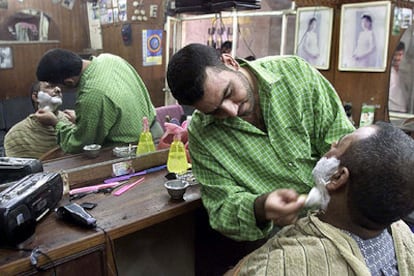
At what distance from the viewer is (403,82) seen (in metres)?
2.85

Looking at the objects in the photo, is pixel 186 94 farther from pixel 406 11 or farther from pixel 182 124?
pixel 406 11

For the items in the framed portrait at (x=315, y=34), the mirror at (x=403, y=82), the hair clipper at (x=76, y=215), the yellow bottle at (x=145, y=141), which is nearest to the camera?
the hair clipper at (x=76, y=215)

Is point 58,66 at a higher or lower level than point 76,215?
higher

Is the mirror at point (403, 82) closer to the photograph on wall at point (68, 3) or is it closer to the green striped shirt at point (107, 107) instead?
the green striped shirt at point (107, 107)

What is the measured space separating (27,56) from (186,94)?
828mm

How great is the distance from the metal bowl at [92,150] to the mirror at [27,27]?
0.52 metres

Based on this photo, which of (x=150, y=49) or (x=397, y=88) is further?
(x=397, y=88)

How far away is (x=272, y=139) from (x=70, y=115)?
94 centimetres

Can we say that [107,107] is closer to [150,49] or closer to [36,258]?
[150,49]

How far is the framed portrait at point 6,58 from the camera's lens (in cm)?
158

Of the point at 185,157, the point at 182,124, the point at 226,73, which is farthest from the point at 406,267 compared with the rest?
the point at 182,124

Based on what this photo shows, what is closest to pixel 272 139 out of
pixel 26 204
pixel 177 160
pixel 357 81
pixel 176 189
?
pixel 176 189

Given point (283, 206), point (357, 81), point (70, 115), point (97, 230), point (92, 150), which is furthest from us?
point (357, 81)

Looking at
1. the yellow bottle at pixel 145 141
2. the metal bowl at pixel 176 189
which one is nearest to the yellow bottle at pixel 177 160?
the yellow bottle at pixel 145 141
